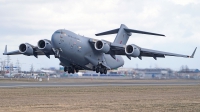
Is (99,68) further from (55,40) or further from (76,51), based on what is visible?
(55,40)

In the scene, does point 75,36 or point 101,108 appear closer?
point 101,108

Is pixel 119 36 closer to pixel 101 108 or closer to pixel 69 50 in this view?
pixel 69 50

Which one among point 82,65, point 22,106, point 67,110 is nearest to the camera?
point 67,110

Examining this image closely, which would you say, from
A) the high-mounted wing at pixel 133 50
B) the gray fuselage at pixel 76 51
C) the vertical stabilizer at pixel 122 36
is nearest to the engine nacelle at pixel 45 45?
the gray fuselage at pixel 76 51

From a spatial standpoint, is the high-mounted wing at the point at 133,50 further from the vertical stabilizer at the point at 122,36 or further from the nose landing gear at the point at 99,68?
the vertical stabilizer at the point at 122,36

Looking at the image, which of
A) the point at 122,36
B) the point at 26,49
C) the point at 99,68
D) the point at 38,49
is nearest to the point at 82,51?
the point at 99,68

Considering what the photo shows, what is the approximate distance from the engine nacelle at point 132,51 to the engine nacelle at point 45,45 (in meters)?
7.75

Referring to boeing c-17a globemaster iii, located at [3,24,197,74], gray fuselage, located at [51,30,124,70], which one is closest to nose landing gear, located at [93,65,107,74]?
boeing c-17a globemaster iii, located at [3,24,197,74]

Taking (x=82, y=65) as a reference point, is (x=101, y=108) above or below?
below

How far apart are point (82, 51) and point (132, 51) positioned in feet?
16.5

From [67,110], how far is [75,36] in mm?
21215

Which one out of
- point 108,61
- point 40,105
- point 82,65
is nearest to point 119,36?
point 108,61

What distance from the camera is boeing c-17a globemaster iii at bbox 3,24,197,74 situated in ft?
125

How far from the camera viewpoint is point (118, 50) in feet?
138
